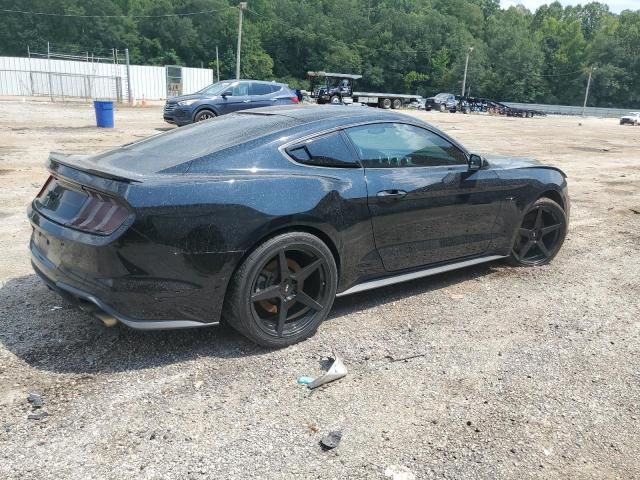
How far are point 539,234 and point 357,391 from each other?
9.72 ft

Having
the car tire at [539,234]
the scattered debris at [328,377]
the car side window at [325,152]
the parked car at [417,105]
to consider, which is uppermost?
the car side window at [325,152]

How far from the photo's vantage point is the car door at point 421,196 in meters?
3.96

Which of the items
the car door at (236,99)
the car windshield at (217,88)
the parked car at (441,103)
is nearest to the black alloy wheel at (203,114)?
the car door at (236,99)

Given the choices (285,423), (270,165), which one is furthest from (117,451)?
(270,165)

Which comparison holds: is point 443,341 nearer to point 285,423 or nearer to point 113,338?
point 285,423

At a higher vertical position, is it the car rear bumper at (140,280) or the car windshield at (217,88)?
the car windshield at (217,88)

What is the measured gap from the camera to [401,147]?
13.9ft

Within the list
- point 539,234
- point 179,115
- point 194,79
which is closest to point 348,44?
point 194,79

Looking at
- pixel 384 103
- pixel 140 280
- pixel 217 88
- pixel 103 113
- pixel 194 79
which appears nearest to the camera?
pixel 140 280

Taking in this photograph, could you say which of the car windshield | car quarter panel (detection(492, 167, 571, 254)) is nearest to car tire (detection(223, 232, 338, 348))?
car quarter panel (detection(492, 167, 571, 254))

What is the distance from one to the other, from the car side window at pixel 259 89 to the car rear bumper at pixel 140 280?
15.2 m

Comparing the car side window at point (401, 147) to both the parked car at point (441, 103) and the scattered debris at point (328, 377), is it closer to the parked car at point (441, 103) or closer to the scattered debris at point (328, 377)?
the scattered debris at point (328, 377)

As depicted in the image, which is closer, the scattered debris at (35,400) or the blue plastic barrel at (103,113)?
the scattered debris at (35,400)

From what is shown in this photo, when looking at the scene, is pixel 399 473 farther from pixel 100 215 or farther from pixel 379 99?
pixel 379 99
